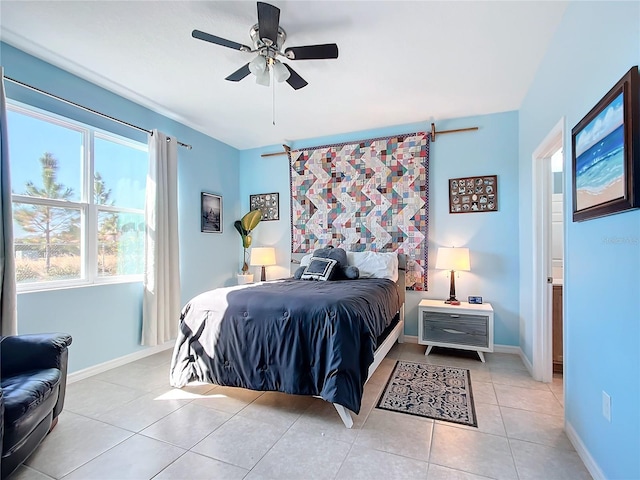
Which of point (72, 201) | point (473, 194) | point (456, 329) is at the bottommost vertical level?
point (456, 329)

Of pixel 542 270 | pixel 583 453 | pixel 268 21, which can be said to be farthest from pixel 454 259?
pixel 268 21

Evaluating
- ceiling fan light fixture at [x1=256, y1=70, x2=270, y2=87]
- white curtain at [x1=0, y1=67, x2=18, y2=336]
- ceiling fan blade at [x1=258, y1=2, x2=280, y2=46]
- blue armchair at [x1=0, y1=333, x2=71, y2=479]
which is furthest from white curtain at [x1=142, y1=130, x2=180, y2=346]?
ceiling fan blade at [x1=258, y1=2, x2=280, y2=46]

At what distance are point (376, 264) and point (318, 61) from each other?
83.0 inches

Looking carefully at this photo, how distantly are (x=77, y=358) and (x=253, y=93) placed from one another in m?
2.88

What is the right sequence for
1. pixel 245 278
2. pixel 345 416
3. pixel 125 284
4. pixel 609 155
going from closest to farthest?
A: pixel 609 155
pixel 345 416
pixel 125 284
pixel 245 278

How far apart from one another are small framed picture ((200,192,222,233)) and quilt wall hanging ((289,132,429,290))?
3.39ft

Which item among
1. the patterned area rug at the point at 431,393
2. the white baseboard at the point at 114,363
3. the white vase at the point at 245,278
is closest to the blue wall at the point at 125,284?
the white baseboard at the point at 114,363

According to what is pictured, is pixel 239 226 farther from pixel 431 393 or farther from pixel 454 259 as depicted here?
pixel 431 393

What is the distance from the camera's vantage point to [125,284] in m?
3.18

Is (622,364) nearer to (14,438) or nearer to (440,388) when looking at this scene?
(440,388)

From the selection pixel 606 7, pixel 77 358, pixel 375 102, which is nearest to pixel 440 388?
pixel 606 7

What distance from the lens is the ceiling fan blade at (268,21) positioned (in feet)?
5.76

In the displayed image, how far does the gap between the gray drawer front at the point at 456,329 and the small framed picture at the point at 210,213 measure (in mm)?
2904

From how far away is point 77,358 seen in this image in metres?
2.74
